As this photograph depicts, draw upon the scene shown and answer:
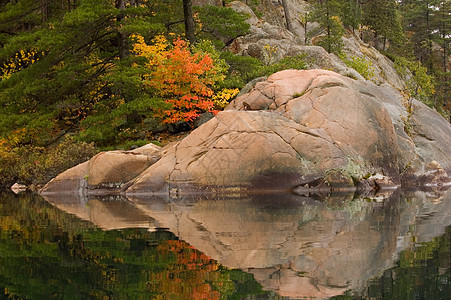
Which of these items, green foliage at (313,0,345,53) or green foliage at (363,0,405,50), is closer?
green foliage at (313,0,345,53)

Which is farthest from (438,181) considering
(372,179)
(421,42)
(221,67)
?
(421,42)

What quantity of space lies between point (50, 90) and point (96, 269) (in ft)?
57.5

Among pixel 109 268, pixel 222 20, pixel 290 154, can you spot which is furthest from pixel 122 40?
pixel 109 268

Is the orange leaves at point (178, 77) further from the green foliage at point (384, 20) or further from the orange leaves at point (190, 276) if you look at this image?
the green foliage at point (384, 20)

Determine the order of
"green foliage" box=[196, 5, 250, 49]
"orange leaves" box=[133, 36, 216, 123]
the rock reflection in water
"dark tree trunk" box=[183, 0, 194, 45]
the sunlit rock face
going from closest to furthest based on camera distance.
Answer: the rock reflection in water
the sunlit rock face
"orange leaves" box=[133, 36, 216, 123]
"dark tree trunk" box=[183, 0, 194, 45]
"green foliage" box=[196, 5, 250, 49]

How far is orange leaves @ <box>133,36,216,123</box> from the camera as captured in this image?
20.9 meters

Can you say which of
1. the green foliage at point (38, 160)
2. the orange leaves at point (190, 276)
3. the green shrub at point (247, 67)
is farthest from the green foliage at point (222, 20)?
the orange leaves at point (190, 276)

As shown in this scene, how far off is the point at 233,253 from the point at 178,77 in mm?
15440

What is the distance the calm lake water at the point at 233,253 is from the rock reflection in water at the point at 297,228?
0.7 inches

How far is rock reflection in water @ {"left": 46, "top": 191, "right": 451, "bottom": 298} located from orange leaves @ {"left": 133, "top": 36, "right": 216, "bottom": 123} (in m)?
6.82

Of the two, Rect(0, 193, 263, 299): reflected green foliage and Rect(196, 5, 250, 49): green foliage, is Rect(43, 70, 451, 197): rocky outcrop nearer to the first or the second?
Rect(196, 5, 250, 49): green foliage

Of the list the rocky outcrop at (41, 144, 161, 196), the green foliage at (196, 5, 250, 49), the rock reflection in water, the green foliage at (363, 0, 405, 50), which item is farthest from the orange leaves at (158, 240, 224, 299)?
the green foliage at (363, 0, 405, 50)

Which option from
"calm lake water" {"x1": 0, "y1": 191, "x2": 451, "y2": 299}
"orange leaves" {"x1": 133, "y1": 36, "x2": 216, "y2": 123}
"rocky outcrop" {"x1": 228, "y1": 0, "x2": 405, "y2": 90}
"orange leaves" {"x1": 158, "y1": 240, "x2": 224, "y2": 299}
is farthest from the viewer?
"rocky outcrop" {"x1": 228, "y1": 0, "x2": 405, "y2": 90}

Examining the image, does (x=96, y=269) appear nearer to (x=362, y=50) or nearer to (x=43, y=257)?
(x=43, y=257)
